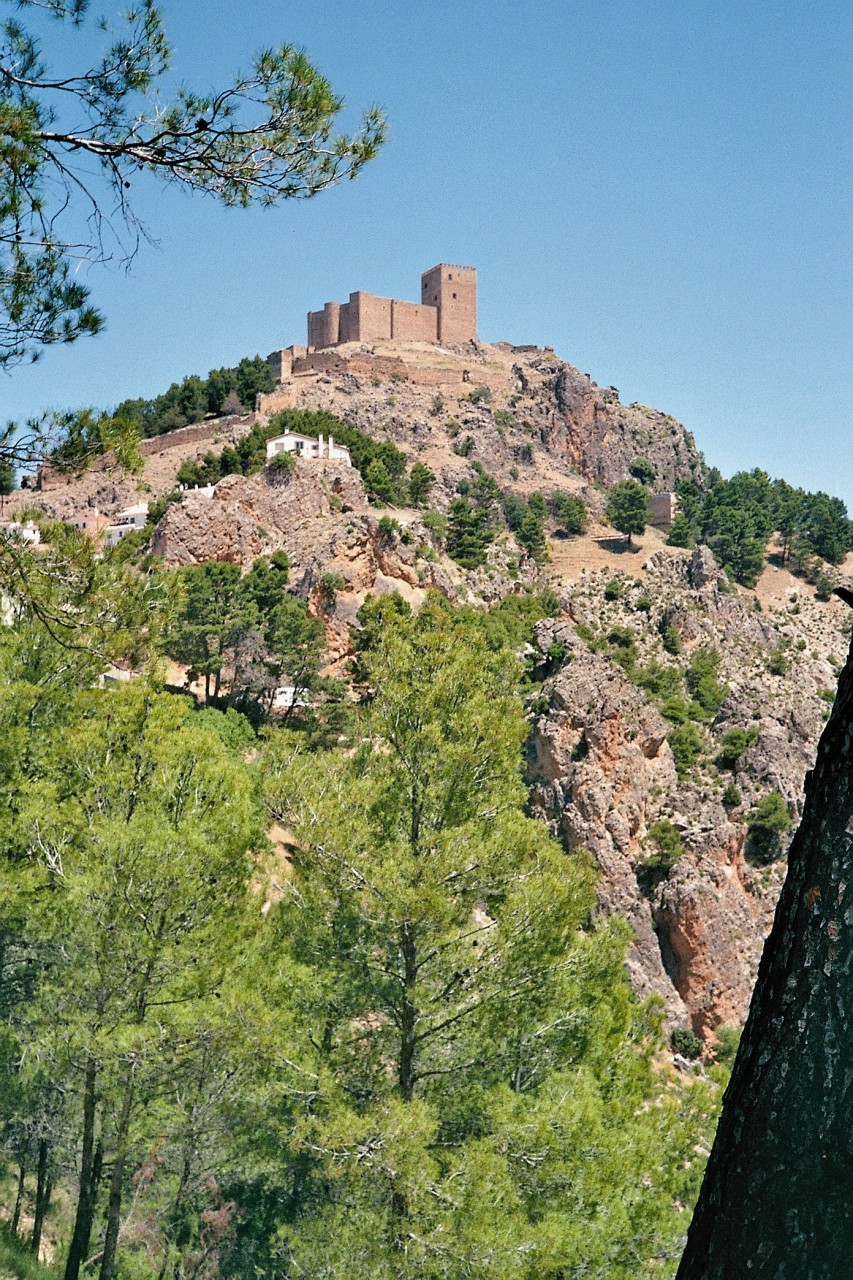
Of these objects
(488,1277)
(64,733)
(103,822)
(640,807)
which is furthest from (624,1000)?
(640,807)

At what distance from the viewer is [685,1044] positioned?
2516 centimetres

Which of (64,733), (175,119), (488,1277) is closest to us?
(175,119)

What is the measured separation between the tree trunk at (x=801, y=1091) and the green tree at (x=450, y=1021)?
591 cm

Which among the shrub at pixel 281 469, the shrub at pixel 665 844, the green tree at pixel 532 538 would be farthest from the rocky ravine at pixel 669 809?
the green tree at pixel 532 538

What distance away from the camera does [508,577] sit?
52094mm

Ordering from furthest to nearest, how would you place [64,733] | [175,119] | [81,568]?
[64,733] < [81,568] < [175,119]

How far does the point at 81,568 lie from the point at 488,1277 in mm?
5424

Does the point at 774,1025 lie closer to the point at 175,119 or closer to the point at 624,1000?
the point at 175,119

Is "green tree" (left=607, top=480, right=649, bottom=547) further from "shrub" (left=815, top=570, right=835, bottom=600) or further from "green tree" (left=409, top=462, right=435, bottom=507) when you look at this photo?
"green tree" (left=409, top=462, right=435, bottom=507)

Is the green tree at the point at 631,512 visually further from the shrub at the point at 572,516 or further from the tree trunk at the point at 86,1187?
the tree trunk at the point at 86,1187

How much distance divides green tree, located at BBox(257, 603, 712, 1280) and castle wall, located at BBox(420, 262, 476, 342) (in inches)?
3042

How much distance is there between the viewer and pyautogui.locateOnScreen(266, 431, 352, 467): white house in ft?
160

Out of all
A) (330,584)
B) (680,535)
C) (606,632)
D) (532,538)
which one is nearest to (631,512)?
(680,535)

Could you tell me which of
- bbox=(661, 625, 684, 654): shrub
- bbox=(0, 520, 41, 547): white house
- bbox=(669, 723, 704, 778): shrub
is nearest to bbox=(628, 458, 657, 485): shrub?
bbox=(661, 625, 684, 654): shrub
